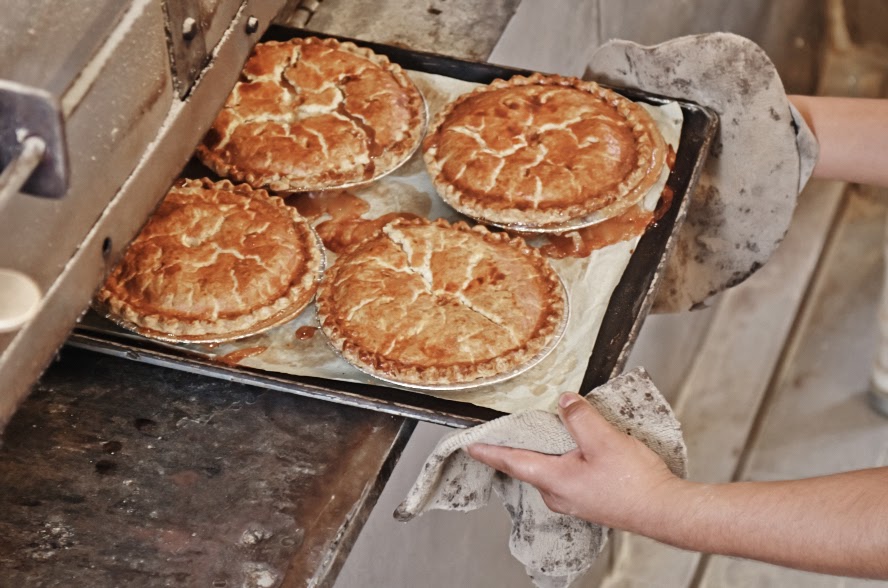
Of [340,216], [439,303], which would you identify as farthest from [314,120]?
[439,303]

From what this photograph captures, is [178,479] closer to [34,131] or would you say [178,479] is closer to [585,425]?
[585,425]

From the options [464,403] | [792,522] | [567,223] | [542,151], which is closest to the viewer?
[792,522]

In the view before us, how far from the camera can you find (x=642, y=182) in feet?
8.34

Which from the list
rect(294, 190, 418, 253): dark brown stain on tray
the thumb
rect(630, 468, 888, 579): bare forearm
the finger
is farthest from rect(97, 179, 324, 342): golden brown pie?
rect(630, 468, 888, 579): bare forearm

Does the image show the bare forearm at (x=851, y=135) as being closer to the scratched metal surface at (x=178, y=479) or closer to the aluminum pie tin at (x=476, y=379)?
the aluminum pie tin at (x=476, y=379)

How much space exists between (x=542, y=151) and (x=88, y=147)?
56.0 inches

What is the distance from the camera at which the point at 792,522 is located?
1.87 metres

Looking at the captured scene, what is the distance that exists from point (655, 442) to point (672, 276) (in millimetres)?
921

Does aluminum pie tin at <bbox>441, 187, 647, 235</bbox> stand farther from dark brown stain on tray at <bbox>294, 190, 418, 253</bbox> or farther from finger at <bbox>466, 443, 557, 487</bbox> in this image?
finger at <bbox>466, 443, 557, 487</bbox>

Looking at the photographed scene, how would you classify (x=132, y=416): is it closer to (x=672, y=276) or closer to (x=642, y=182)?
(x=642, y=182)

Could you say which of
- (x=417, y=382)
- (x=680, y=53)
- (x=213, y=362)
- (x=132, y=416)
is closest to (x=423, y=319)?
(x=417, y=382)

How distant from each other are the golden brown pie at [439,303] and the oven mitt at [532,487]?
0.19 metres

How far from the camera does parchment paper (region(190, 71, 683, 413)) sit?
2.16 meters

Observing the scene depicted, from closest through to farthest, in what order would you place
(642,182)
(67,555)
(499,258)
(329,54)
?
(67,555), (499,258), (642,182), (329,54)
